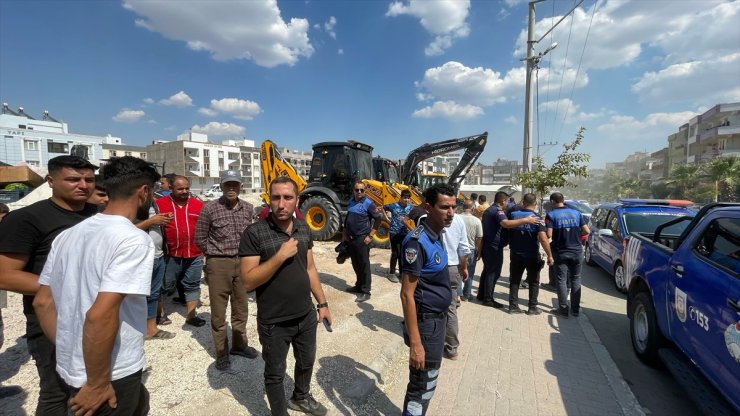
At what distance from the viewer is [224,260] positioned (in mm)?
3352

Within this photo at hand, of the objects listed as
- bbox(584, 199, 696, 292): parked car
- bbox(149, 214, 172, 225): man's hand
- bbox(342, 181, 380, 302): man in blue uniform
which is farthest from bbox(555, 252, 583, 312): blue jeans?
bbox(149, 214, 172, 225): man's hand

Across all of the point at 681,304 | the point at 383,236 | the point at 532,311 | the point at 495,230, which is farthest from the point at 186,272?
the point at 383,236

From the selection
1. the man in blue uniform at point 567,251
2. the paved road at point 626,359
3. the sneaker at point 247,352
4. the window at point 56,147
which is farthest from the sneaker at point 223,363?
the window at point 56,147

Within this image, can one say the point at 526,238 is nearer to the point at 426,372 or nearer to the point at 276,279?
the point at 426,372

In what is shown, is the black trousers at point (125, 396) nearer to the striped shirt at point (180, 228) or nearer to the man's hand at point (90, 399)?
the man's hand at point (90, 399)

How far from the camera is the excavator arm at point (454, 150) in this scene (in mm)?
13062

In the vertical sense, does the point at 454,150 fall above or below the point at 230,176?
above

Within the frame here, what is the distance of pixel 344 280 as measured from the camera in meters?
6.49

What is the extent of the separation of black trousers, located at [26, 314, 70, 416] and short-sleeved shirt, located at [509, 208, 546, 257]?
5.03m

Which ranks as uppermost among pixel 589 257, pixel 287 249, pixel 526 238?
pixel 287 249

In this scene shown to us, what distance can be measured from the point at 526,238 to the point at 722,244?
2119mm

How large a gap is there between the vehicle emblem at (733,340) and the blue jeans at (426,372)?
1988mm

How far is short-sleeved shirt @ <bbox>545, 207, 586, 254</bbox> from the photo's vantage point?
492 cm

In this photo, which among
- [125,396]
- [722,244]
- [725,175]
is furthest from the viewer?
[725,175]
